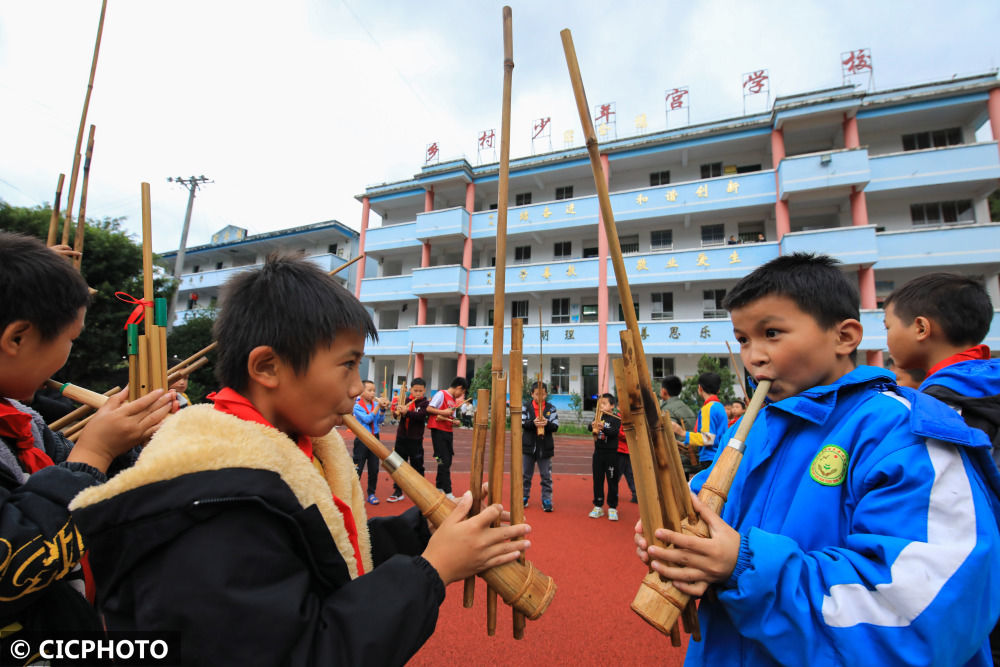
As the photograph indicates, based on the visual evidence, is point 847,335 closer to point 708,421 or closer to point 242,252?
point 708,421

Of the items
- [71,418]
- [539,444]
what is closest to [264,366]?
[71,418]

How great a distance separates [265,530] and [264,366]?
Answer: 16.6 inches

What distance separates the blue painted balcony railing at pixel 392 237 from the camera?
21312 mm

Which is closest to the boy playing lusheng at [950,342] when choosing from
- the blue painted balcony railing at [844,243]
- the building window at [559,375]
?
the blue painted balcony railing at [844,243]

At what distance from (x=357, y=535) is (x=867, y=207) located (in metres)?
19.9

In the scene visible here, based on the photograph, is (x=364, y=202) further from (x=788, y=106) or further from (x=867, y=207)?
(x=867, y=207)

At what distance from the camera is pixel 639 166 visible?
18.5 metres

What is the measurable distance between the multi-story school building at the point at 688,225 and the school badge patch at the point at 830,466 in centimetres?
1352

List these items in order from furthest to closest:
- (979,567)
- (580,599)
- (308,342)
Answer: (580,599), (308,342), (979,567)

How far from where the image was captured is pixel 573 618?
11.0ft

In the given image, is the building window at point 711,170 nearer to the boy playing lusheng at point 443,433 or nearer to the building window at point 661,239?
the building window at point 661,239

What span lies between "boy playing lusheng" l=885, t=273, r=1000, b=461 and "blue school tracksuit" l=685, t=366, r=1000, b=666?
0.79m

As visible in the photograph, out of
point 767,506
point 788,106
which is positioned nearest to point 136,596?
point 767,506

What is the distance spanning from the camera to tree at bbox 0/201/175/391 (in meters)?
11.2
